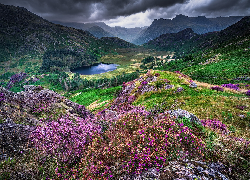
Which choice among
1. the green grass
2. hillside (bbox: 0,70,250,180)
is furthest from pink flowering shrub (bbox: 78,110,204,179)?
the green grass

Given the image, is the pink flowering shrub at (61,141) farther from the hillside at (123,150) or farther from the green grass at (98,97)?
the green grass at (98,97)

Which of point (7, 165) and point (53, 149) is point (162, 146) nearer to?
point (53, 149)

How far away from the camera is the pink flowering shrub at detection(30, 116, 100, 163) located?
7102 mm

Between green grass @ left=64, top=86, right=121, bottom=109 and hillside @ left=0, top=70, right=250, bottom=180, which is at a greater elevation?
hillside @ left=0, top=70, right=250, bottom=180

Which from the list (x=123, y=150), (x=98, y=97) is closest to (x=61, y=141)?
(x=123, y=150)

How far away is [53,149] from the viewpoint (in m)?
7.05

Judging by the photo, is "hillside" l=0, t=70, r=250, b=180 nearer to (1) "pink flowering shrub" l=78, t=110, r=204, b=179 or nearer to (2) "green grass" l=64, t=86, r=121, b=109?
(1) "pink flowering shrub" l=78, t=110, r=204, b=179

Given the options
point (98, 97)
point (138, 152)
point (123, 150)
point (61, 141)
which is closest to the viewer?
point (138, 152)

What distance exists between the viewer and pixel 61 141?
779 centimetres

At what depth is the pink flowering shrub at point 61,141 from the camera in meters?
7.10

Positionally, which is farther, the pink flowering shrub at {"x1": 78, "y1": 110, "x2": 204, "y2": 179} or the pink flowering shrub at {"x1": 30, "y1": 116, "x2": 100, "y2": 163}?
the pink flowering shrub at {"x1": 30, "y1": 116, "x2": 100, "y2": 163}

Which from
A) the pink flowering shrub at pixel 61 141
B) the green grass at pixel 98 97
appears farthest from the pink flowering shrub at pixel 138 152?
the green grass at pixel 98 97

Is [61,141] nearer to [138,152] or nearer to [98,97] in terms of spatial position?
[138,152]

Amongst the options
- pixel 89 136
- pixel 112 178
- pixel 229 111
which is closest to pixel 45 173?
pixel 89 136
